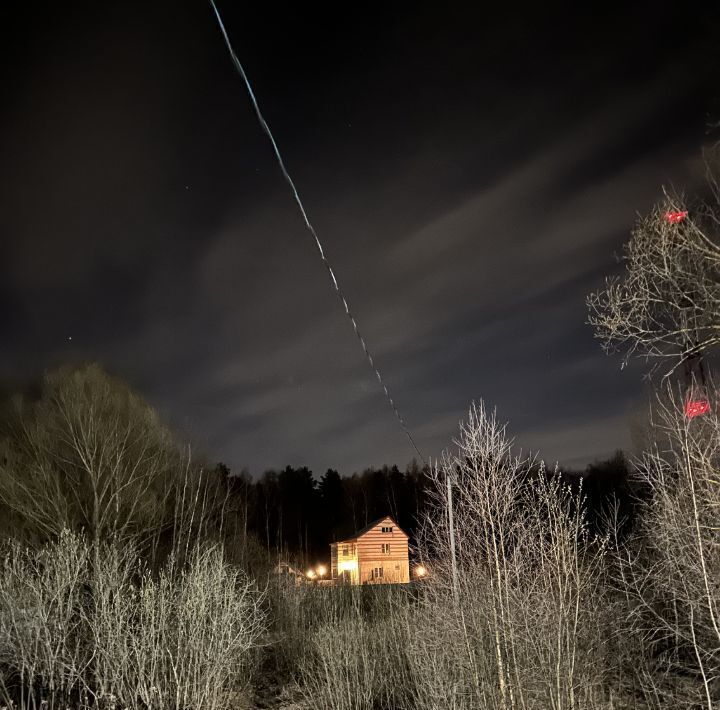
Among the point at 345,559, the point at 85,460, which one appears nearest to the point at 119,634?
the point at 85,460

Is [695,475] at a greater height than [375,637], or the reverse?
[695,475]

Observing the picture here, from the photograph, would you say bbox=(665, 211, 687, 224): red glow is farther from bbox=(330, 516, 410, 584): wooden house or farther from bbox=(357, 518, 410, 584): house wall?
bbox=(357, 518, 410, 584): house wall

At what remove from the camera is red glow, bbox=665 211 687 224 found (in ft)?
23.1

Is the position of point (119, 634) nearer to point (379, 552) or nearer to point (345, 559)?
point (379, 552)

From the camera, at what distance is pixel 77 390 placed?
20266mm

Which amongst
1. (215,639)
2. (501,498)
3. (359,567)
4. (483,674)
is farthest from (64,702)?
(359,567)

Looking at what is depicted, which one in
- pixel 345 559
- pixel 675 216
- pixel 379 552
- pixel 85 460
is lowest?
pixel 345 559

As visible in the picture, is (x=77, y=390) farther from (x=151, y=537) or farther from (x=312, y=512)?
(x=312, y=512)

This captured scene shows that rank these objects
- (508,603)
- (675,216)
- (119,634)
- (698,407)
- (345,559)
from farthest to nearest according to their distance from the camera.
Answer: (345,559) → (119,634) → (698,407) → (508,603) → (675,216)

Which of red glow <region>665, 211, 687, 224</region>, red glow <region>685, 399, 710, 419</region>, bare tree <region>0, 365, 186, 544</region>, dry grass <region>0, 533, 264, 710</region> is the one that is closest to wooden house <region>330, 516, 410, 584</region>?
bare tree <region>0, 365, 186, 544</region>

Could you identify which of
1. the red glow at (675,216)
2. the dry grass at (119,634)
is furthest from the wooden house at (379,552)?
the red glow at (675,216)

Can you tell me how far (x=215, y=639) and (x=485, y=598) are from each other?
172 inches

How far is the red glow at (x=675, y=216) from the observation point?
703 centimetres

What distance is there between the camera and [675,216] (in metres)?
7.08
